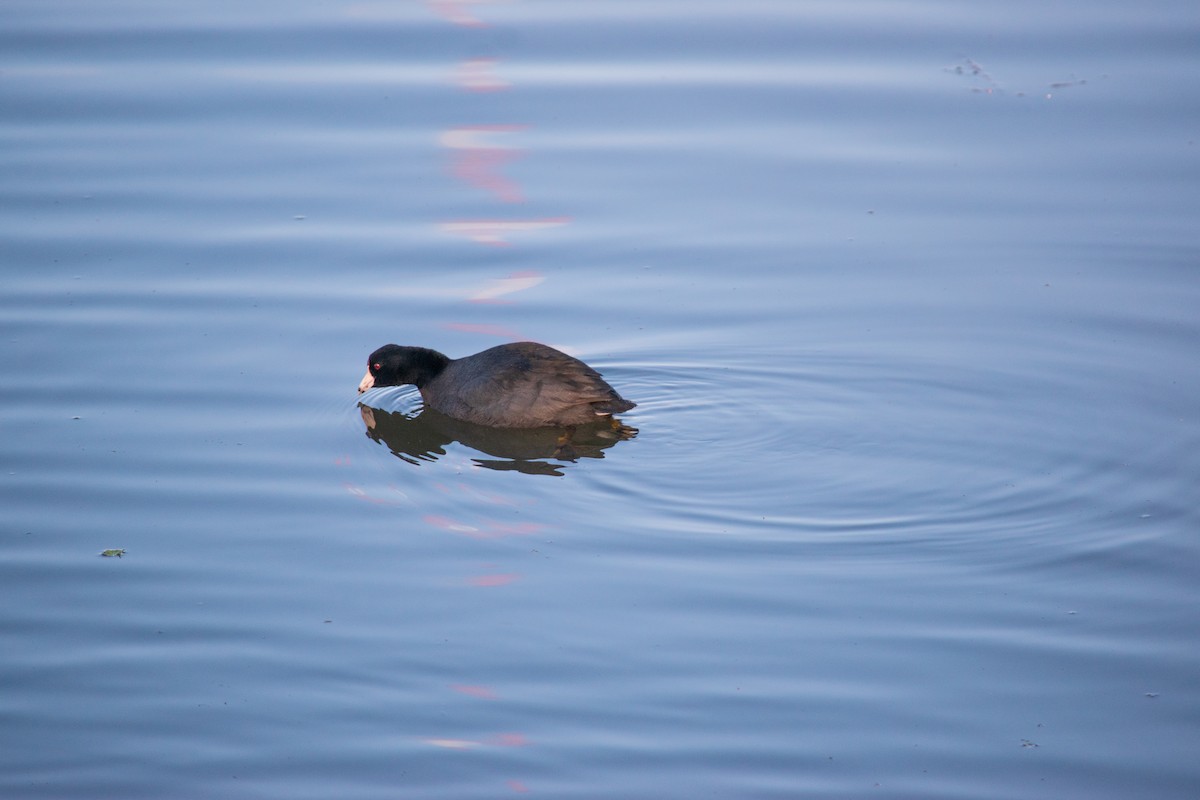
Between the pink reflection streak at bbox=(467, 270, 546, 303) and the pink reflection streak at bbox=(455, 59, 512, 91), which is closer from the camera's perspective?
the pink reflection streak at bbox=(467, 270, 546, 303)

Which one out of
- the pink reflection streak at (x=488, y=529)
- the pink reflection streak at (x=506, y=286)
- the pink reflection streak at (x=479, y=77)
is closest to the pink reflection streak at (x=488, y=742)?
the pink reflection streak at (x=488, y=529)

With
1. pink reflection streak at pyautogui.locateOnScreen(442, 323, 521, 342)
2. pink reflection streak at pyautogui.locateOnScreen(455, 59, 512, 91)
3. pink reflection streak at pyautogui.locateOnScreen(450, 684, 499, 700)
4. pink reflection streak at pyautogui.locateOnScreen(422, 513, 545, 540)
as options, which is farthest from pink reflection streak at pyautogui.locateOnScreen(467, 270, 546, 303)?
pink reflection streak at pyautogui.locateOnScreen(450, 684, 499, 700)

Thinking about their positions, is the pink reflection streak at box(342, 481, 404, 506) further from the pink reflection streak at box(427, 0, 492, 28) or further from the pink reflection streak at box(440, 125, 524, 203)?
the pink reflection streak at box(427, 0, 492, 28)

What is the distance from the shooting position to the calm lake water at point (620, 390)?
5699mm

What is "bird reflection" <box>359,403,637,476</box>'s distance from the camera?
315 inches

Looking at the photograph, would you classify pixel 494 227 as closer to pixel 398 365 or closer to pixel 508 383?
pixel 398 365

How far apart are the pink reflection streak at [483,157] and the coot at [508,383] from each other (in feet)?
8.89

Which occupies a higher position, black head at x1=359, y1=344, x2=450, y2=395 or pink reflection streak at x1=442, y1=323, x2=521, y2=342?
pink reflection streak at x1=442, y1=323, x2=521, y2=342

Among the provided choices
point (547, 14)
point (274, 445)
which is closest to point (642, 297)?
point (274, 445)

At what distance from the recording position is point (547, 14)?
14.0m

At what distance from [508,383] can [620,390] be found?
679 millimetres

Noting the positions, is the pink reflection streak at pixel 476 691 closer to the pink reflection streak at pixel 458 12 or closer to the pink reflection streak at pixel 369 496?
the pink reflection streak at pixel 369 496

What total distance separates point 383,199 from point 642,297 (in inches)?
95.7

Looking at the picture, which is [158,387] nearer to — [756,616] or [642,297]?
[642,297]
